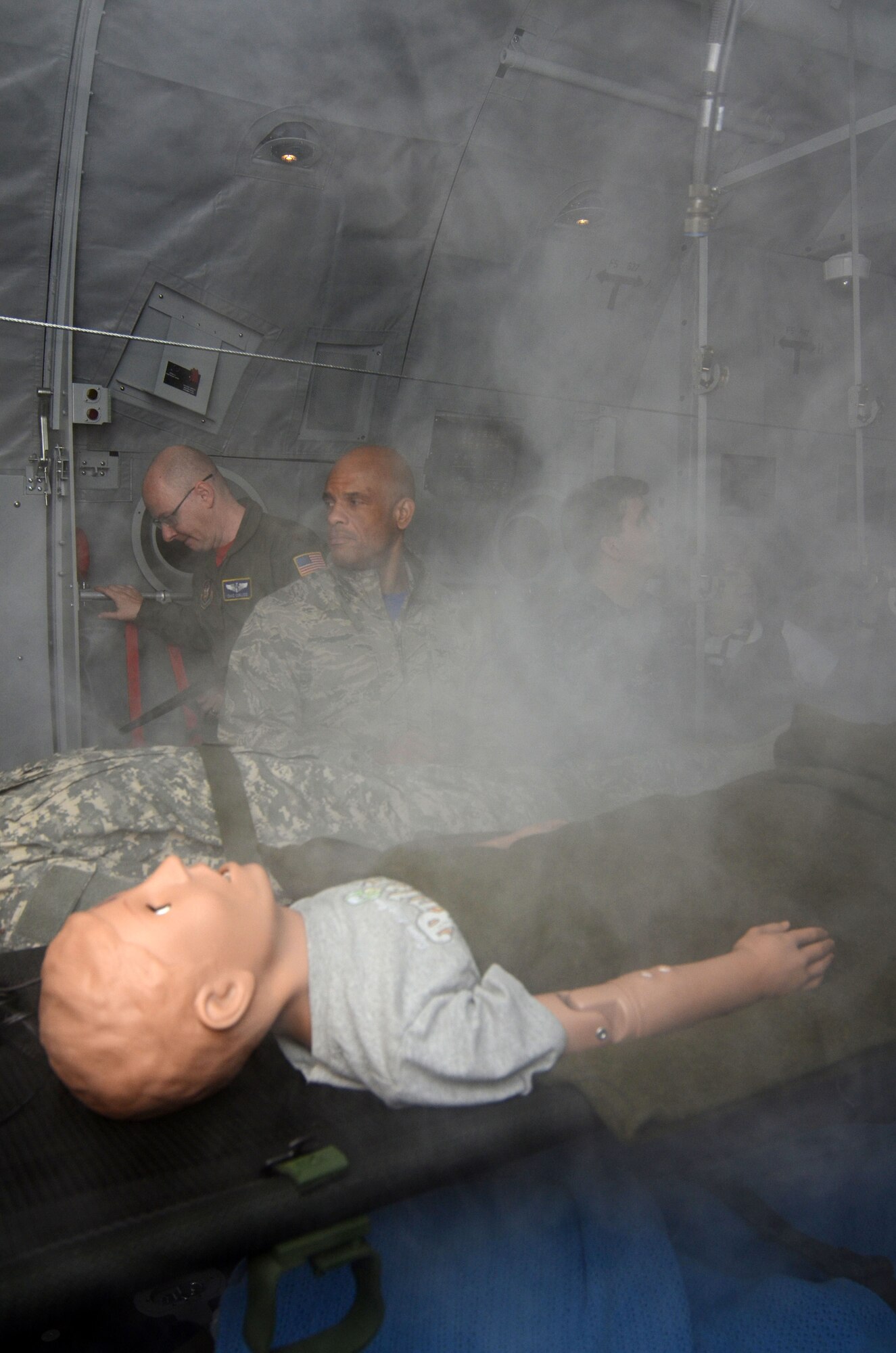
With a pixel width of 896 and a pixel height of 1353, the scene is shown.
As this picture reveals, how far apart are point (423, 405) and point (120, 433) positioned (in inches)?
36.3

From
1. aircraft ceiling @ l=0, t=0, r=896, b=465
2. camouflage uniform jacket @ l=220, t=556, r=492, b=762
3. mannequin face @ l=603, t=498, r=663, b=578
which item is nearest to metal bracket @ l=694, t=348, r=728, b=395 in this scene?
mannequin face @ l=603, t=498, r=663, b=578

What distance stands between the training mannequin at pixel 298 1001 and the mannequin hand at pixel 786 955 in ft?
0.36

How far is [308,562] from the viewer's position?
2.56 m

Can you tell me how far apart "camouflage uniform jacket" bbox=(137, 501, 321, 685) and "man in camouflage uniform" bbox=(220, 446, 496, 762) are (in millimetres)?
260

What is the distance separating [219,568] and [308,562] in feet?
0.90

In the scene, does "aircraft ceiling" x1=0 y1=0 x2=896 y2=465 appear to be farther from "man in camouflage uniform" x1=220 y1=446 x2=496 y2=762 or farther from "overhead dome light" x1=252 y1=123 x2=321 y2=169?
"man in camouflage uniform" x1=220 y1=446 x2=496 y2=762

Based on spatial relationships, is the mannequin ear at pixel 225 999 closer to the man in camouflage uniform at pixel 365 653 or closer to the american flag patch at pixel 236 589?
the man in camouflage uniform at pixel 365 653

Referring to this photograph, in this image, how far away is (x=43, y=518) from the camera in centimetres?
241

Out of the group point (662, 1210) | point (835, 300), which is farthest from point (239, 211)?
point (662, 1210)

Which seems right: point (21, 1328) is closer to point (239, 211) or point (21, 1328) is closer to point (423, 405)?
point (239, 211)

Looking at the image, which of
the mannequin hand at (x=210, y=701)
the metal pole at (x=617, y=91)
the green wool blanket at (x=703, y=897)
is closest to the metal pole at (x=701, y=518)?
the metal pole at (x=617, y=91)

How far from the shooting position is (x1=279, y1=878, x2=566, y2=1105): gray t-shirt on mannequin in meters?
0.90

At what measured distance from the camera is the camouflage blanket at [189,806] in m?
1.36

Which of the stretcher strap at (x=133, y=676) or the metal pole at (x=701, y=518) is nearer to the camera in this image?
the metal pole at (x=701, y=518)
